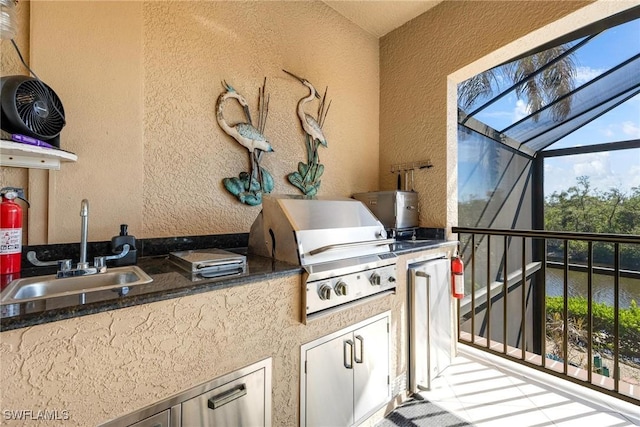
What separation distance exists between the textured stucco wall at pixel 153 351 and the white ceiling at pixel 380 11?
263 cm

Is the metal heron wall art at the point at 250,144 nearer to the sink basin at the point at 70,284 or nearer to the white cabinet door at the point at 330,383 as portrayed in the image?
the sink basin at the point at 70,284

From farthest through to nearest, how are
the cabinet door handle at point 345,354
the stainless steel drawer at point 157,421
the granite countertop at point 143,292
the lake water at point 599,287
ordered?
1. the lake water at point 599,287
2. the cabinet door handle at point 345,354
3. the stainless steel drawer at point 157,421
4. the granite countertop at point 143,292

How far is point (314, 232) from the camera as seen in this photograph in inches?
54.7

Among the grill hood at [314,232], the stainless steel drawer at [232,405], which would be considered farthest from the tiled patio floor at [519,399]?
the stainless steel drawer at [232,405]

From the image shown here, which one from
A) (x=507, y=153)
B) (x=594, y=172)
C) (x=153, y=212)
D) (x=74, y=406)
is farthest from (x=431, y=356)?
(x=594, y=172)

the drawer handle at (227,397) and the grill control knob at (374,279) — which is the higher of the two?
the grill control knob at (374,279)

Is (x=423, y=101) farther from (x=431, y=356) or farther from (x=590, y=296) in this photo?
(x=431, y=356)

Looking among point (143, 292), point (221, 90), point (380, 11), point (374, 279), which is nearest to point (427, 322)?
point (374, 279)

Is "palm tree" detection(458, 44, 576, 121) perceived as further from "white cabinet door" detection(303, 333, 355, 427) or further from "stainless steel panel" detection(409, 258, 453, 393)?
"white cabinet door" detection(303, 333, 355, 427)

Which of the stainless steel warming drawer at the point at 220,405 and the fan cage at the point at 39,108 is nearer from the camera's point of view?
the stainless steel warming drawer at the point at 220,405

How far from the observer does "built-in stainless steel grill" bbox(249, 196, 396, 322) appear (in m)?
1.30

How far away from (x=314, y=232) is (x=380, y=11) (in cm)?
245

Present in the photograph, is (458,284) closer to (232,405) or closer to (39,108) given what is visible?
(232,405)

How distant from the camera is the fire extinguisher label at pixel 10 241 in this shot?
1029 mm
